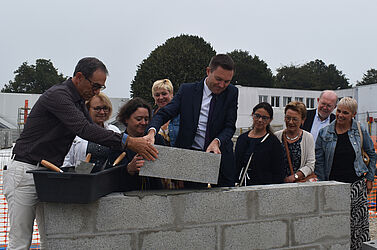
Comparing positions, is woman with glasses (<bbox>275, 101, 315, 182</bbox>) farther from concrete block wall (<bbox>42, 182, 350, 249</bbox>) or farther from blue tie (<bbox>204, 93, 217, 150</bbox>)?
blue tie (<bbox>204, 93, 217, 150</bbox>)

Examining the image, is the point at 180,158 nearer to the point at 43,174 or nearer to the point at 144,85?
the point at 43,174

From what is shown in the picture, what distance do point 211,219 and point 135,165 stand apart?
0.74 metres

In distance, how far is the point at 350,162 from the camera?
446 cm

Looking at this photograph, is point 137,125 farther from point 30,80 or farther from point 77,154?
point 30,80

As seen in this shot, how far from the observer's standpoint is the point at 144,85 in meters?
30.9

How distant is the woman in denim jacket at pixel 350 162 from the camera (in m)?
4.43

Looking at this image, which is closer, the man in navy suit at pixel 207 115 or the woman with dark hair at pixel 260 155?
the man in navy suit at pixel 207 115

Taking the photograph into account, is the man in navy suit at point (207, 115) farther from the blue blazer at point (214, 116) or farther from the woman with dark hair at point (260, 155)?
the woman with dark hair at point (260, 155)

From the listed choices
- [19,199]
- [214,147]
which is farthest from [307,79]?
[19,199]

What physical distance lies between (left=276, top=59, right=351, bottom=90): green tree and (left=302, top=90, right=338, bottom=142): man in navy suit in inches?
2295

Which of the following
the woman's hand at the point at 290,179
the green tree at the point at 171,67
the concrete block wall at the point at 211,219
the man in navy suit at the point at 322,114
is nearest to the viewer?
the concrete block wall at the point at 211,219

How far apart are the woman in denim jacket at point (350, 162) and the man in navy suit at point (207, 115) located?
1669mm

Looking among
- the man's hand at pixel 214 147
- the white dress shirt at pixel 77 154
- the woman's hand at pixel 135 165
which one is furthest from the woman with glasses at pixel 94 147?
the man's hand at pixel 214 147

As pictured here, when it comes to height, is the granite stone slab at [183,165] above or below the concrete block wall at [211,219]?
above
